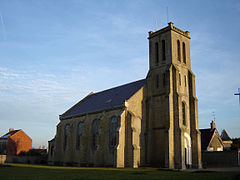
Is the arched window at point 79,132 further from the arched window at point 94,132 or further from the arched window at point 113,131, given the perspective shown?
the arched window at point 113,131

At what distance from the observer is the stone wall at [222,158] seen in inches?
1655

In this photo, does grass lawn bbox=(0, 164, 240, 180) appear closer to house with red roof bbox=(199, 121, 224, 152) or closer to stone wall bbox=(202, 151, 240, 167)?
stone wall bbox=(202, 151, 240, 167)

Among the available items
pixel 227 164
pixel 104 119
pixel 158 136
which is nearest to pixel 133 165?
pixel 158 136

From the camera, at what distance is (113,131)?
39188 millimetres

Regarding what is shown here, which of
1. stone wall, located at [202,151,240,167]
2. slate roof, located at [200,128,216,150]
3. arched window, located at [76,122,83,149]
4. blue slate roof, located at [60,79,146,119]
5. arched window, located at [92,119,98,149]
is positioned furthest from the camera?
slate roof, located at [200,128,216,150]

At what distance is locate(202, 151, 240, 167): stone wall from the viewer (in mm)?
42031

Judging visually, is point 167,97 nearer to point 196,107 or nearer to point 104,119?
point 196,107

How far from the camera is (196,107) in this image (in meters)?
39.6

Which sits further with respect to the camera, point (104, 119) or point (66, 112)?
point (66, 112)

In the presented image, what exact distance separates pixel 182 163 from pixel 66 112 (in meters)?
29.9

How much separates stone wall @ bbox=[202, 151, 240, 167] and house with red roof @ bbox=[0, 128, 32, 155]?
56.4m

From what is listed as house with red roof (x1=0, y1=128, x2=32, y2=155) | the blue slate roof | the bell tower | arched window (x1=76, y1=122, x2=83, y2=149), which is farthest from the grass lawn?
house with red roof (x1=0, y1=128, x2=32, y2=155)

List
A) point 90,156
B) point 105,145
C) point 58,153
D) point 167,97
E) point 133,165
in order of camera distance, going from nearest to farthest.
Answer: point 133,165 < point 167,97 < point 105,145 < point 90,156 < point 58,153

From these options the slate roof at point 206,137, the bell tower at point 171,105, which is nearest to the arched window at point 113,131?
the bell tower at point 171,105
